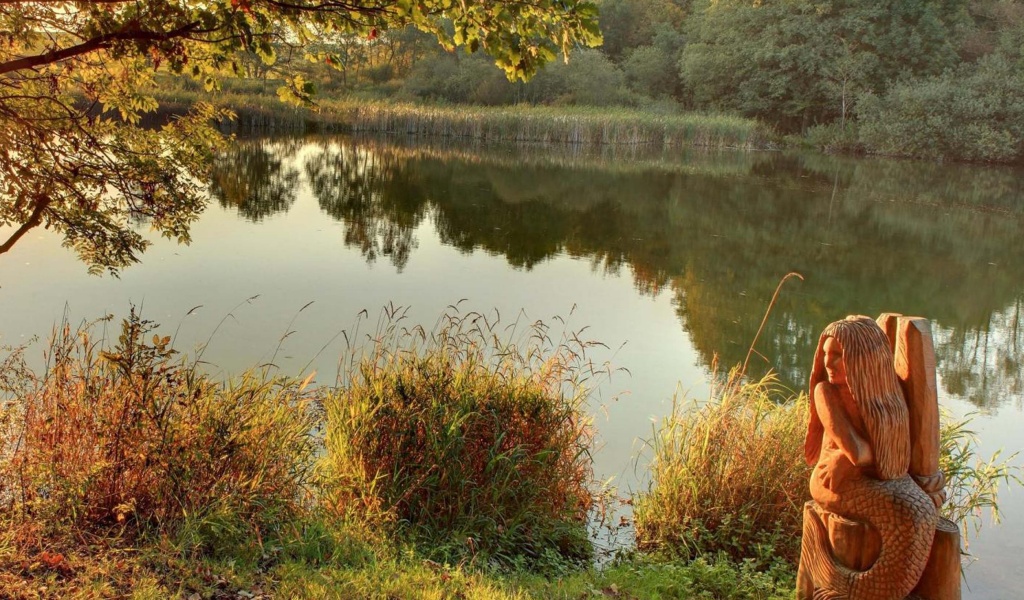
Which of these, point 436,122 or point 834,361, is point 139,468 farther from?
point 436,122

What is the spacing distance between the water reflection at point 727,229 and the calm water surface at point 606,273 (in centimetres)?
6

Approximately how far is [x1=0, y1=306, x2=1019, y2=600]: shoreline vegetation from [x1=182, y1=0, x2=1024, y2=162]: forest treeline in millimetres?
35304

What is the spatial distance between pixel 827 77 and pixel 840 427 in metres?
41.7

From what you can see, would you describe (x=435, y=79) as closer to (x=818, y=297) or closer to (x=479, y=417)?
(x=818, y=297)

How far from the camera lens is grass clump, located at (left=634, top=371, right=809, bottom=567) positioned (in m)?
4.61

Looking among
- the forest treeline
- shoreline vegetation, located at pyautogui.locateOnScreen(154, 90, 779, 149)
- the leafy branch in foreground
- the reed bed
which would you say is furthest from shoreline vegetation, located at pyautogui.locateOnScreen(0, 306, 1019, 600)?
the forest treeline

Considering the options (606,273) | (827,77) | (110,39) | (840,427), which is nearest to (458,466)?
(840,427)

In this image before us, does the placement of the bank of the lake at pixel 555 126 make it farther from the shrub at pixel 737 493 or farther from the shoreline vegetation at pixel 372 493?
Answer: the shrub at pixel 737 493

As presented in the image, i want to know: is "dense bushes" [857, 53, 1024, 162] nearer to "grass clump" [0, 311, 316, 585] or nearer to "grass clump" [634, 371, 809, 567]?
"grass clump" [634, 371, 809, 567]

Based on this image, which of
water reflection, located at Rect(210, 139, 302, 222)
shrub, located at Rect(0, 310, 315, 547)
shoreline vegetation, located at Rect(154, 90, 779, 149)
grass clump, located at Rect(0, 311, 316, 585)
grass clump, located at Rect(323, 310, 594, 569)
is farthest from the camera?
shoreline vegetation, located at Rect(154, 90, 779, 149)

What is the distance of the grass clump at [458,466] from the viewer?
4.37 m

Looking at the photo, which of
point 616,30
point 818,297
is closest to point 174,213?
point 818,297

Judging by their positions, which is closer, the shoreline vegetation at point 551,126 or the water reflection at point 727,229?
the water reflection at point 727,229

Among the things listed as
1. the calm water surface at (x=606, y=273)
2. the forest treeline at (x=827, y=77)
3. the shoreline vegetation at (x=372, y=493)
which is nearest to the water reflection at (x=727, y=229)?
the calm water surface at (x=606, y=273)
